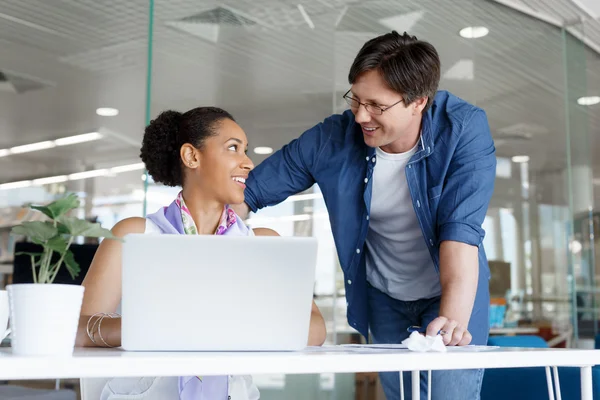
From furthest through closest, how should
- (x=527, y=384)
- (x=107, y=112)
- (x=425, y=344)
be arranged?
(x=107, y=112)
(x=527, y=384)
(x=425, y=344)

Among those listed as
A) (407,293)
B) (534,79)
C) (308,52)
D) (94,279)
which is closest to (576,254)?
(534,79)

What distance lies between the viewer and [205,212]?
6.17 feet

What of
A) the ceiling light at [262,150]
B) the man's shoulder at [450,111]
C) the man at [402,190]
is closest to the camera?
the man at [402,190]

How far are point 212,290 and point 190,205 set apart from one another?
0.89 metres

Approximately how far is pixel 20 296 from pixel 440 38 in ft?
13.8

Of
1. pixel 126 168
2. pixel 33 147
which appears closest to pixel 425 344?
pixel 126 168

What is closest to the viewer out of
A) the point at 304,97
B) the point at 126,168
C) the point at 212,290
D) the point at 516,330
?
the point at 212,290

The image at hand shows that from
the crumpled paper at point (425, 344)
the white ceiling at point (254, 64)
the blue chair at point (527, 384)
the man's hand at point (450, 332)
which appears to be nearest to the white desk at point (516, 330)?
the white ceiling at point (254, 64)

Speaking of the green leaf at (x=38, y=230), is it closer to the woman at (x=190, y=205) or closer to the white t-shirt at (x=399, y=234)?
the woman at (x=190, y=205)

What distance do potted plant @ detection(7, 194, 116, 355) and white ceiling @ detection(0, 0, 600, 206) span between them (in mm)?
2477

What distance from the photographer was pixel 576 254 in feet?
19.0

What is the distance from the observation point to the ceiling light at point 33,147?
17.7ft

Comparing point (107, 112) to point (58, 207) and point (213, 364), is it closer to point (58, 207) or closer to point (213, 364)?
point (58, 207)

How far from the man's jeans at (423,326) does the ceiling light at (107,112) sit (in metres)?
3.85
